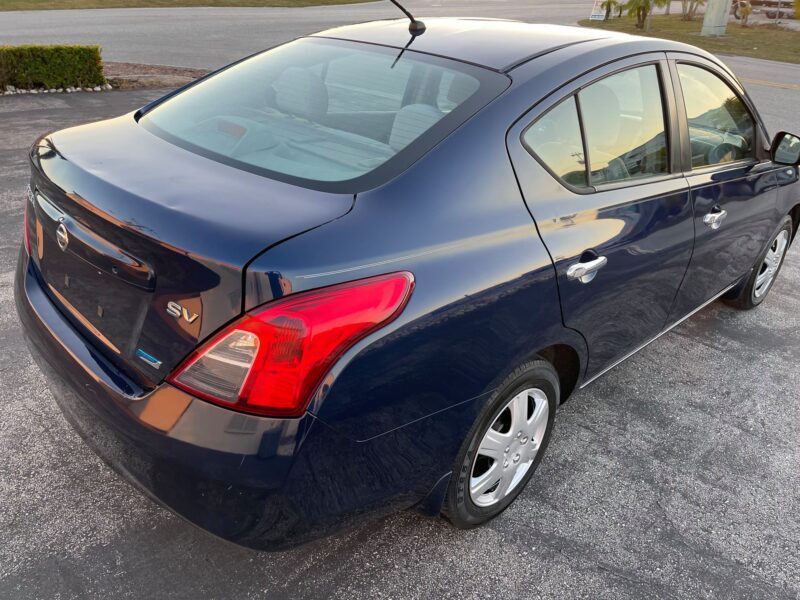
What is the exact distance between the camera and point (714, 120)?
3506 mm

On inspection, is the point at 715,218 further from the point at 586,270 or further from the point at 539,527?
the point at 539,527

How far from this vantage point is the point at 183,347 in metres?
1.88

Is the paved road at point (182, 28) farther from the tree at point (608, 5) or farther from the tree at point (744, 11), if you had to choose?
the tree at point (744, 11)

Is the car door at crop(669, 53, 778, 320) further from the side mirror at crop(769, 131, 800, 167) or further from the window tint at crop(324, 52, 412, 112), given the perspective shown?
the window tint at crop(324, 52, 412, 112)

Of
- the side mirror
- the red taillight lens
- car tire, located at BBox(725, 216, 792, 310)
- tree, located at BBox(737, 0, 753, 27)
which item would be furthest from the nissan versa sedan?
tree, located at BBox(737, 0, 753, 27)

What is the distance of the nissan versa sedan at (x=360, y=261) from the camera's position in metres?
1.84

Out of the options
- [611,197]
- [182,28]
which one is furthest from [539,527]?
[182,28]

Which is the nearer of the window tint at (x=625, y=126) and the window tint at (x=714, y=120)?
the window tint at (x=625, y=126)

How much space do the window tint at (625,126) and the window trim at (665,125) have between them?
2 centimetres

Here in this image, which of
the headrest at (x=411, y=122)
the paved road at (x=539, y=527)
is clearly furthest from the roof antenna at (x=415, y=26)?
the paved road at (x=539, y=527)

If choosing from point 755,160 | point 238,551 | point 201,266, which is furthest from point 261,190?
point 755,160

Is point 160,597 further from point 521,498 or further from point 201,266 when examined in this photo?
point 521,498

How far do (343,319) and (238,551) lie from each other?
109cm

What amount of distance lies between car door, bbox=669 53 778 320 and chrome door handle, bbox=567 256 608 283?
85cm
